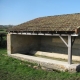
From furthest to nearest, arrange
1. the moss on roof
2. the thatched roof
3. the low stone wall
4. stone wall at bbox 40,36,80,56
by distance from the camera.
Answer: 1. the low stone wall
2. stone wall at bbox 40,36,80,56
3. the moss on roof
4. the thatched roof

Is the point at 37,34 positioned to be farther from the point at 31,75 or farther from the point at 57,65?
the point at 31,75

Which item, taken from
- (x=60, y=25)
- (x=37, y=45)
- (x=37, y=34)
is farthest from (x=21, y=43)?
(x=60, y=25)

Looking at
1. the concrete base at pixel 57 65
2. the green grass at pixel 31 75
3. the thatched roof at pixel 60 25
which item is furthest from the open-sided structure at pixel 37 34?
the green grass at pixel 31 75

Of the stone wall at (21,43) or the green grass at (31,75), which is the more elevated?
the stone wall at (21,43)

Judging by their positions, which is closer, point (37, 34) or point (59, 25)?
point (59, 25)

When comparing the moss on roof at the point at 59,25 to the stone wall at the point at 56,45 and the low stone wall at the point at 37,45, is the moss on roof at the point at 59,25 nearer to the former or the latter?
the low stone wall at the point at 37,45

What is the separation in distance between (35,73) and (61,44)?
6.75 metres

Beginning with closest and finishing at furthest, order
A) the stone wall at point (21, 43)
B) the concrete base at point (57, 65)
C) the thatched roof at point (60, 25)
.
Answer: the concrete base at point (57, 65), the thatched roof at point (60, 25), the stone wall at point (21, 43)

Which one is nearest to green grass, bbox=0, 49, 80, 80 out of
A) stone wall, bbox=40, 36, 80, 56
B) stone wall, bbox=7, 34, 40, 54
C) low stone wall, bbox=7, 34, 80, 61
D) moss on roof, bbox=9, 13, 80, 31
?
moss on roof, bbox=9, 13, 80, 31

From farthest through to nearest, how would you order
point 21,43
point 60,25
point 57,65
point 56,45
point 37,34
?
point 21,43, point 56,45, point 37,34, point 60,25, point 57,65

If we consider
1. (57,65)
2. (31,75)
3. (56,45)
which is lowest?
(31,75)

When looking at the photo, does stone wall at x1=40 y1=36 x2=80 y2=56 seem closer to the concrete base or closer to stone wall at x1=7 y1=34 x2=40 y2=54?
stone wall at x1=7 y1=34 x2=40 y2=54

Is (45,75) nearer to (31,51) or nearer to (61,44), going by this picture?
(61,44)

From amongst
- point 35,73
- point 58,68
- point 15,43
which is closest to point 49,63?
point 58,68
